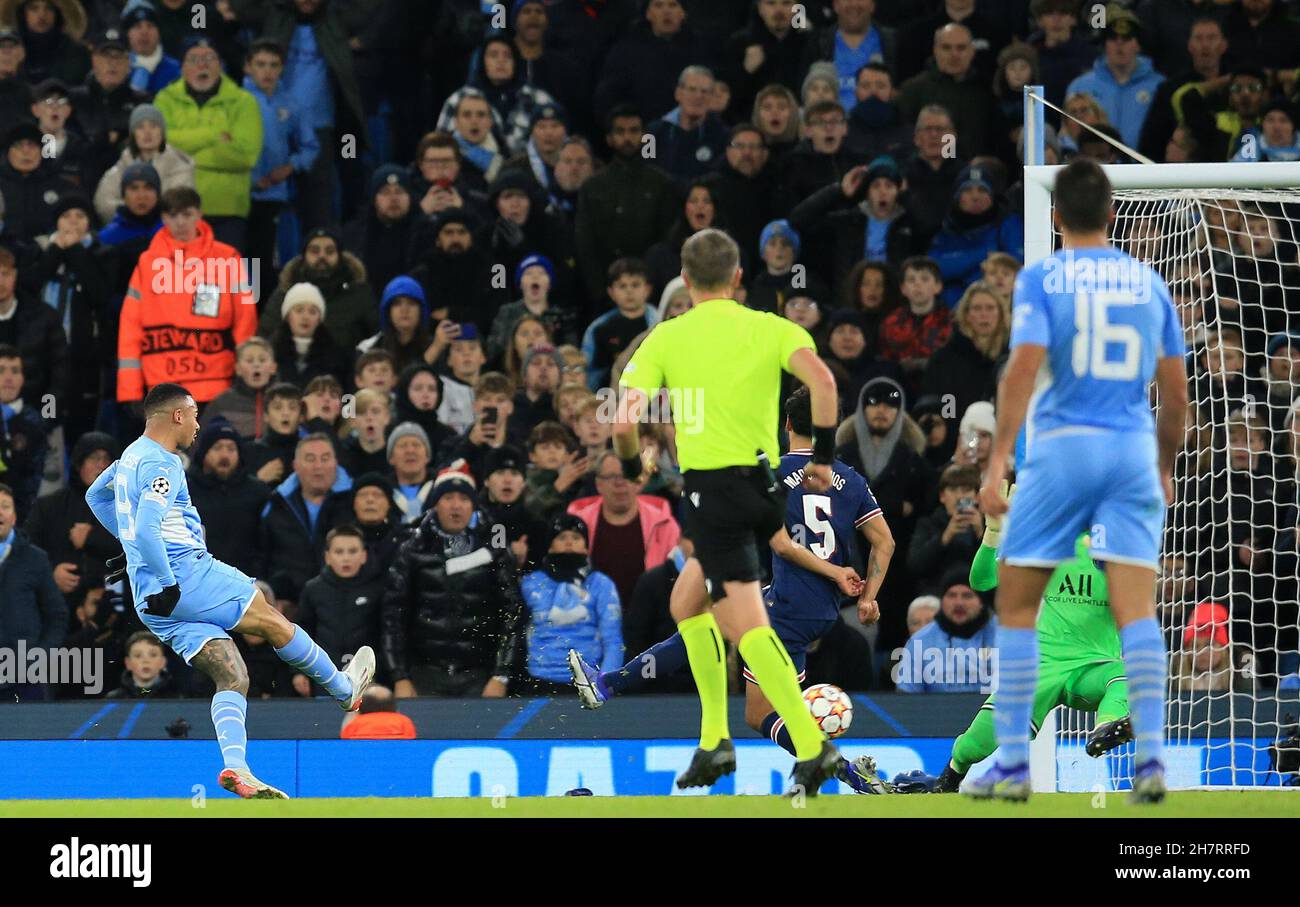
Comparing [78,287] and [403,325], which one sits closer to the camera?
[403,325]

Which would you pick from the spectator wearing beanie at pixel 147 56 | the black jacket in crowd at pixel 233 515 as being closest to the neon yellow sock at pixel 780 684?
the black jacket in crowd at pixel 233 515

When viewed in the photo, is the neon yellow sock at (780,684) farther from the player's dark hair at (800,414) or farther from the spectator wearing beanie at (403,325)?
the spectator wearing beanie at (403,325)

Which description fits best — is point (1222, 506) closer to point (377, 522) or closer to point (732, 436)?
point (377, 522)

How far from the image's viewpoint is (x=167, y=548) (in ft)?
30.1

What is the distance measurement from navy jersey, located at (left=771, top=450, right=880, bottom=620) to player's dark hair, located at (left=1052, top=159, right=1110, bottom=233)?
2705 mm

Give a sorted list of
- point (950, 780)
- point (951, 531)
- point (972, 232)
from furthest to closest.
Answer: point (972, 232) < point (951, 531) < point (950, 780)

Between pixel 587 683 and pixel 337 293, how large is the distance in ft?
16.9

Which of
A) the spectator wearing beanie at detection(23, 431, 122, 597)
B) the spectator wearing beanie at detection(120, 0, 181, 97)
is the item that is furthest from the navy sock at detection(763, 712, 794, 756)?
the spectator wearing beanie at detection(120, 0, 181, 97)

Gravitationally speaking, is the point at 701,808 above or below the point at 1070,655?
below

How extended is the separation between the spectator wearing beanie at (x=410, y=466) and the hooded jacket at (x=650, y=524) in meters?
0.93

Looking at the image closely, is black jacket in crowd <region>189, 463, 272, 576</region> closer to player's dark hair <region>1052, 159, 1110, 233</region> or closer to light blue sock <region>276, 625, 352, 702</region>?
light blue sock <region>276, 625, 352, 702</region>

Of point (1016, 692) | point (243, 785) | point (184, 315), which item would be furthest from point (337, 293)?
point (1016, 692)

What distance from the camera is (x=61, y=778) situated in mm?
11523

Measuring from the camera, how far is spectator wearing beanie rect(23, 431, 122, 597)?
12.6 metres
